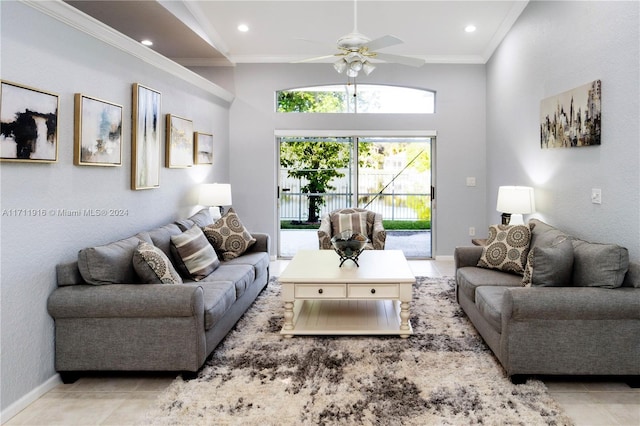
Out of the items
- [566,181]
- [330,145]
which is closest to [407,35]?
[330,145]

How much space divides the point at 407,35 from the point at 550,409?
4.76 metres

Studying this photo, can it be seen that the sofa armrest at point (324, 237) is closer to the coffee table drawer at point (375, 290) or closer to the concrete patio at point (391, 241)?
the concrete patio at point (391, 241)

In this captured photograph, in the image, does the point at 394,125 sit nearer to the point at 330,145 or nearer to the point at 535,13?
the point at 330,145

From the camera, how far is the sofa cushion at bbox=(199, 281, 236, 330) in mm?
2932

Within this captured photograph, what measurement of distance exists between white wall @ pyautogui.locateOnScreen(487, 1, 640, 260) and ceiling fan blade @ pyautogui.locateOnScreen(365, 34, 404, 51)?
59.8 inches

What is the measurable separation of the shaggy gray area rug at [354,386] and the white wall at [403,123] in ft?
10.8

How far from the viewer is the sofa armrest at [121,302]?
107 inches

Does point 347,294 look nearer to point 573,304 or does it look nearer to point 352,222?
point 573,304

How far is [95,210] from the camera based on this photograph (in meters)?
3.25

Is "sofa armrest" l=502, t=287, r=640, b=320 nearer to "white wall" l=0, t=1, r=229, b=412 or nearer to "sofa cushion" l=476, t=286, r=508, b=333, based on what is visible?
"sofa cushion" l=476, t=286, r=508, b=333

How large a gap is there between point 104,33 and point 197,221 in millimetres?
2004

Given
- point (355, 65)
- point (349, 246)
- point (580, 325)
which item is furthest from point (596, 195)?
point (355, 65)

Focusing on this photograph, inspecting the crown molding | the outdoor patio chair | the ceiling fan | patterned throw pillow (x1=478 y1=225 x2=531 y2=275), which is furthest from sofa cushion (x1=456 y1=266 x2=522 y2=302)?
the crown molding

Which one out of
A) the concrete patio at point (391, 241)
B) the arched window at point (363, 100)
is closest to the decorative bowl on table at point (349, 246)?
the concrete patio at point (391, 241)
